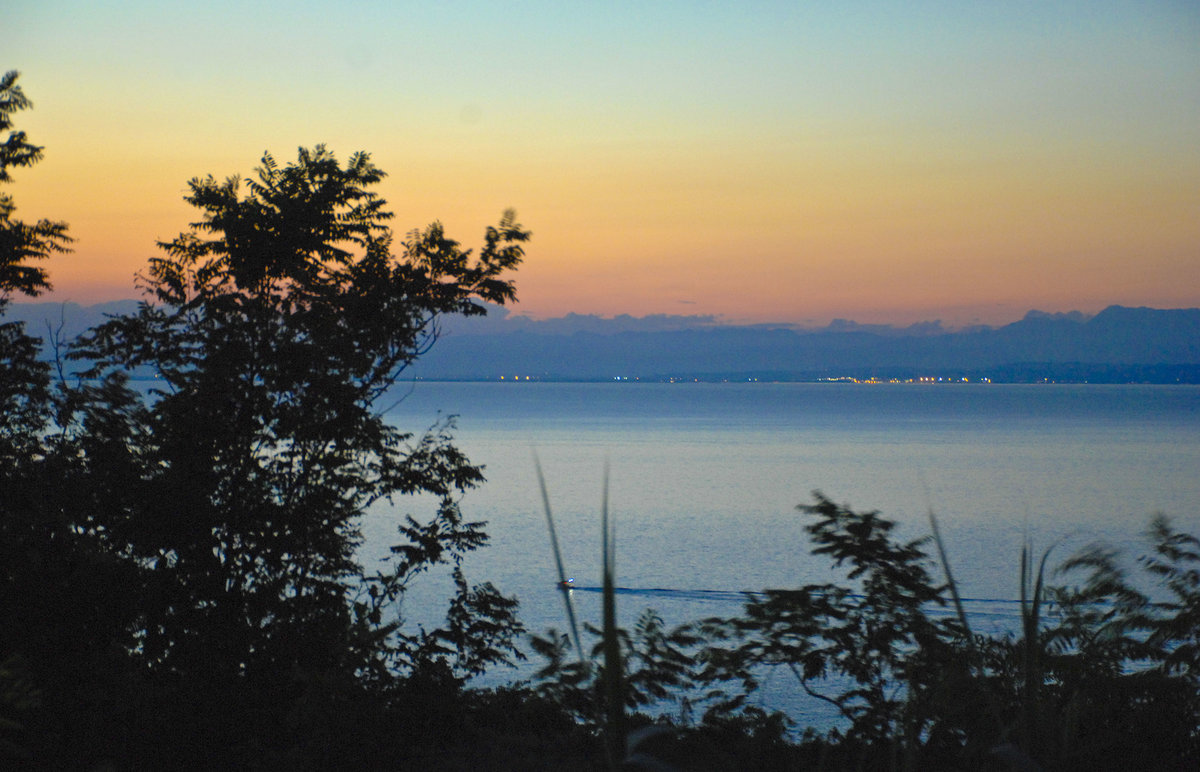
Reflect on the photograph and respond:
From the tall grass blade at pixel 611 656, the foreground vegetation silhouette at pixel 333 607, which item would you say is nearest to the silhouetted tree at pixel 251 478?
the foreground vegetation silhouette at pixel 333 607

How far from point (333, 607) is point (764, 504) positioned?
37.9 metres

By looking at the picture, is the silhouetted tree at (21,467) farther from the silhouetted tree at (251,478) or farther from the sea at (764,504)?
the sea at (764,504)

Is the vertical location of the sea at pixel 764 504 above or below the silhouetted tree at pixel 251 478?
below

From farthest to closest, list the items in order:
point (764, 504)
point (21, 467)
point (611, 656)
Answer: point (764, 504)
point (21, 467)
point (611, 656)

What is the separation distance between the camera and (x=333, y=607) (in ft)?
29.5

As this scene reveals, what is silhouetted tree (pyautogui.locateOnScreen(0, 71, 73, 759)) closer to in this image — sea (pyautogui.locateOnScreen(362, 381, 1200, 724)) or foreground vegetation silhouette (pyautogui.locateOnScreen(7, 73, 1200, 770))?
foreground vegetation silhouette (pyautogui.locateOnScreen(7, 73, 1200, 770))

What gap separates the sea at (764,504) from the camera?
26750 mm

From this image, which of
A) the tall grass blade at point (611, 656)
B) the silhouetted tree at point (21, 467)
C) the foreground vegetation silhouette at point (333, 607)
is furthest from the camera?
the silhouetted tree at point (21, 467)

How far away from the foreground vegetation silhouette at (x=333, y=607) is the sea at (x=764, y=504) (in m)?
0.99

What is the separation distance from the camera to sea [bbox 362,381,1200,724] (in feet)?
87.8

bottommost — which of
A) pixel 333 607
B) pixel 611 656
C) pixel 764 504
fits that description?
pixel 764 504

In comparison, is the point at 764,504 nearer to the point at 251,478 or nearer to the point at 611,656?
the point at 251,478

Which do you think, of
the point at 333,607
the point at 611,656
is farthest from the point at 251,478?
the point at 611,656

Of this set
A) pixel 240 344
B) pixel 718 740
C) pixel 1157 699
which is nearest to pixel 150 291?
pixel 240 344
